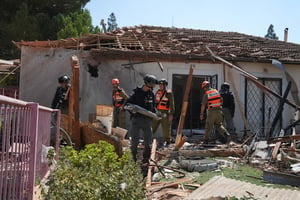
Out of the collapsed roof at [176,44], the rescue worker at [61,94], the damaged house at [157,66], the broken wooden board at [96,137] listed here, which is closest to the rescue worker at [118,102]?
the damaged house at [157,66]

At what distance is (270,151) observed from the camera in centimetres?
768

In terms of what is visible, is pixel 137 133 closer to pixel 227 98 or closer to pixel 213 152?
pixel 213 152

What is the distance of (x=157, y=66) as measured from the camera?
1136 cm

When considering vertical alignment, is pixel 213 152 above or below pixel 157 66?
below

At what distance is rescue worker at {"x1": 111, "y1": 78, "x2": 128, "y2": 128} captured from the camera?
951cm

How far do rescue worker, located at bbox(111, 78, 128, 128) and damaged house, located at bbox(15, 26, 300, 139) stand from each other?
1.09 m

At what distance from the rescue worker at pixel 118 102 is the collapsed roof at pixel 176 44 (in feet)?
4.65

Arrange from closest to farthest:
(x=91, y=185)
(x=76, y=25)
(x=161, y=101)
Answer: (x=91, y=185)
(x=161, y=101)
(x=76, y=25)

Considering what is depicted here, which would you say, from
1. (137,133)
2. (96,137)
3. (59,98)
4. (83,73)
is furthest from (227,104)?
(59,98)

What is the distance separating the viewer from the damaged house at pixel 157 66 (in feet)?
34.7

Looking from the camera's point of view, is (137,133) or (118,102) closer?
(137,133)

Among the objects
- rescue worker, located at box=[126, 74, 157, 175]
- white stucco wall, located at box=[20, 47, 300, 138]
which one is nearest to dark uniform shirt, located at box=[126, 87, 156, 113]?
rescue worker, located at box=[126, 74, 157, 175]

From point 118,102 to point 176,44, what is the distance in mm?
3961

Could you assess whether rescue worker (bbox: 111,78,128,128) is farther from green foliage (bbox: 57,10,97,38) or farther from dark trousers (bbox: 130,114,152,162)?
green foliage (bbox: 57,10,97,38)
